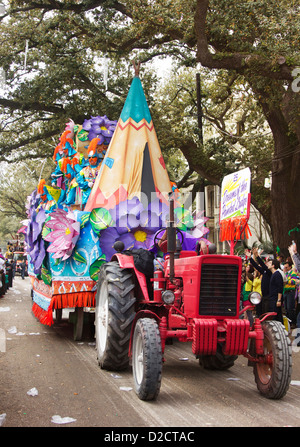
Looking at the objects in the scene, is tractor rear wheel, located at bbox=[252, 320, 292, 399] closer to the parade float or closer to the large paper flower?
the parade float

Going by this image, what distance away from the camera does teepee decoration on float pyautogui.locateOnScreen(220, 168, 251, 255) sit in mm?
6418

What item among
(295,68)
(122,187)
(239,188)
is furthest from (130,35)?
(239,188)

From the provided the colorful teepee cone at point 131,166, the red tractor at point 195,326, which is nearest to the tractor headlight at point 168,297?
the red tractor at point 195,326

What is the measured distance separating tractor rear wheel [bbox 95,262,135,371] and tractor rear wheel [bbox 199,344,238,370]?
1211 mm

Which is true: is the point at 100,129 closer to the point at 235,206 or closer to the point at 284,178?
the point at 235,206

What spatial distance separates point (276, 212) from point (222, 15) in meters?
6.46

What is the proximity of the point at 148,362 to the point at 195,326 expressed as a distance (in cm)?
63

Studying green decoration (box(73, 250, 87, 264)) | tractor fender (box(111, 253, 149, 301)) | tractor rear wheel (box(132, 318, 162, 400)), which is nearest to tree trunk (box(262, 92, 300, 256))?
green decoration (box(73, 250, 87, 264))

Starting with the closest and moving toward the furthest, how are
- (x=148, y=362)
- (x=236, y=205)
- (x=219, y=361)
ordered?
(x=148, y=362)
(x=236, y=205)
(x=219, y=361)

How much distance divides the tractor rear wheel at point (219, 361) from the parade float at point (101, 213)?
2.34m

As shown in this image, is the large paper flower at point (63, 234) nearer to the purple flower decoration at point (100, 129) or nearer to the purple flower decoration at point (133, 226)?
the purple flower decoration at point (133, 226)

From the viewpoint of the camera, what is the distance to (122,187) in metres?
9.96

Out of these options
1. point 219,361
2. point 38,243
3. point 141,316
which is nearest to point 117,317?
point 141,316

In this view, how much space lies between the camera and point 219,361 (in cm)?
768
